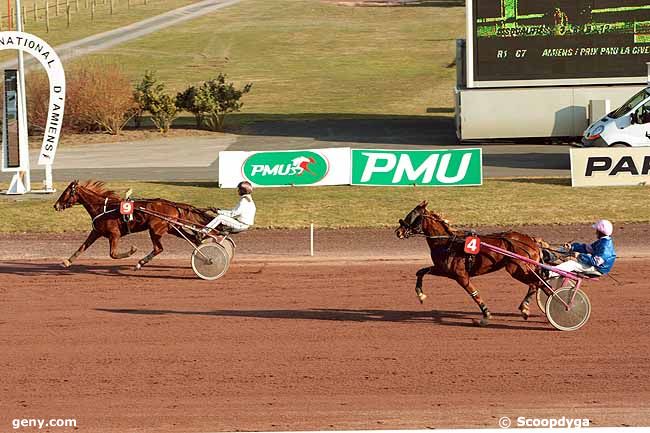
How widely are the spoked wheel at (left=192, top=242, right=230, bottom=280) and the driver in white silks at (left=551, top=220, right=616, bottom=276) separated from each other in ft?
18.0

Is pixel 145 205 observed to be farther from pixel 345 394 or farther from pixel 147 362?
pixel 345 394

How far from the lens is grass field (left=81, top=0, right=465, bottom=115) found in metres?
45.5

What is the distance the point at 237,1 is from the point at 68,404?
79.8m

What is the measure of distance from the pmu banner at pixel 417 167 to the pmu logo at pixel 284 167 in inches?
35.5

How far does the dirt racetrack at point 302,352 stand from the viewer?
34.2 ft

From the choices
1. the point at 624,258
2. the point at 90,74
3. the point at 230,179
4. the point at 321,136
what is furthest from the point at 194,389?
the point at 90,74

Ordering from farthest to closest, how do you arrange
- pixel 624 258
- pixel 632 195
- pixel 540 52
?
pixel 540 52 < pixel 632 195 < pixel 624 258

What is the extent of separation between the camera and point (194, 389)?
11109 millimetres

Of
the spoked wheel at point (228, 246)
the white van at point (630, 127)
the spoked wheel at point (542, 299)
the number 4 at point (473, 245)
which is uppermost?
the white van at point (630, 127)

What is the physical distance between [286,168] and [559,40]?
10.4 metres

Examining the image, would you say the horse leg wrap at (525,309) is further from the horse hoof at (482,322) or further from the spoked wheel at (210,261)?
the spoked wheel at (210,261)

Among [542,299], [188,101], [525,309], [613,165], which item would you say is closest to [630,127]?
[613,165]

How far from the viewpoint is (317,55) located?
199 feet

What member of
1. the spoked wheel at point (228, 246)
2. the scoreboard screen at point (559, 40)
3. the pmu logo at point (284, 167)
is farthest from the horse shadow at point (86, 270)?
the scoreboard screen at point (559, 40)
